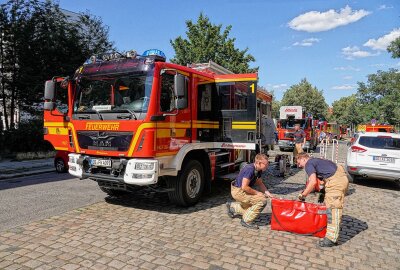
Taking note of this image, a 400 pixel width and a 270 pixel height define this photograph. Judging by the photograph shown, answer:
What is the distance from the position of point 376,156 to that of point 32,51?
15778 mm

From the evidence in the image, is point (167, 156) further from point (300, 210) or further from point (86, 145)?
point (300, 210)

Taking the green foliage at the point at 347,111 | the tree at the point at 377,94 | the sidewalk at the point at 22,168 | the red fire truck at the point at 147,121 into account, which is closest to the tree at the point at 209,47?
the sidewalk at the point at 22,168

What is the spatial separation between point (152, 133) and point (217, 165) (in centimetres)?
262

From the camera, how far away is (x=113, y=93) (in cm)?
600

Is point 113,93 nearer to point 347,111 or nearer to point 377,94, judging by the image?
point 377,94

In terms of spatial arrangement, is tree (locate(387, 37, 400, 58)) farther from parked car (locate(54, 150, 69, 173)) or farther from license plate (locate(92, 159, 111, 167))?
license plate (locate(92, 159, 111, 167))

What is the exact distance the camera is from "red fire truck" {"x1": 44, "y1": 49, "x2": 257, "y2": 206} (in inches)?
218

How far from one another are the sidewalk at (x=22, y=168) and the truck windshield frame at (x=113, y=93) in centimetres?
583

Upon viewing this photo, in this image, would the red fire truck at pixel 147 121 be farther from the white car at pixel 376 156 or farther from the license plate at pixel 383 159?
the license plate at pixel 383 159

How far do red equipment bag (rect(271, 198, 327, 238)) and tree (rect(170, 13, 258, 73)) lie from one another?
1062 inches

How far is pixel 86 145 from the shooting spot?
618 cm

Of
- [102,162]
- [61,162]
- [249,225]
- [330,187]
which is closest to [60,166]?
[61,162]

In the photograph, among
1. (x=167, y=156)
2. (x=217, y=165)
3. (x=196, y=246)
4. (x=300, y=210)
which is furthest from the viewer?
(x=217, y=165)

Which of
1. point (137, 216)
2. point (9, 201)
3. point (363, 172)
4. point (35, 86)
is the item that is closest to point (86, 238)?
point (137, 216)
